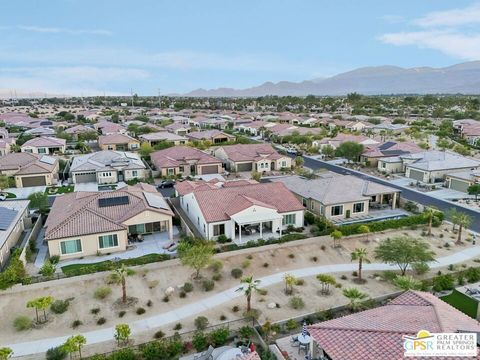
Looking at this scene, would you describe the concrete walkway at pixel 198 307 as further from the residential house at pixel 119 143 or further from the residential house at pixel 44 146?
the residential house at pixel 44 146

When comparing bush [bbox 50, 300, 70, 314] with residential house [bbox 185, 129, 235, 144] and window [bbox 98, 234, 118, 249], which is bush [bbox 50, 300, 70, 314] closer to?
window [bbox 98, 234, 118, 249]

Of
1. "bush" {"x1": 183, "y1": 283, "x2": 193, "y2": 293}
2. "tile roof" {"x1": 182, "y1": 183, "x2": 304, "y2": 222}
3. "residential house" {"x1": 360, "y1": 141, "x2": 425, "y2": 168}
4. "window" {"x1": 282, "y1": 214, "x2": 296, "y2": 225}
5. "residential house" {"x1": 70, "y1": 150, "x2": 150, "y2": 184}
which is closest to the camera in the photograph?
"bush" {"x1": 183, "y1": 283, "x2": 193, "y2": 293}

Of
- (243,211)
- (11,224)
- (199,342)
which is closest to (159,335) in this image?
(199,342)

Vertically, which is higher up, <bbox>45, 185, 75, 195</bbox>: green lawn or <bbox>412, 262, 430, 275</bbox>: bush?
<bbox>45, 185, 75, 195</bbox>: green lawn

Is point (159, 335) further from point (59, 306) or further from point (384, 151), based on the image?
point (384, 151)

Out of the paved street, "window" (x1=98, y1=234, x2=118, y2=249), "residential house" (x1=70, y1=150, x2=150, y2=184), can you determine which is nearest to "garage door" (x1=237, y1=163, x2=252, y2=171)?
the paved street
